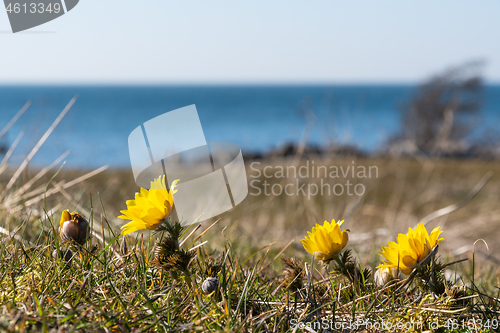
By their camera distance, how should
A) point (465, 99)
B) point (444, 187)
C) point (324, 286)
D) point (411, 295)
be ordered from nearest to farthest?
point (411, 295) < point (324, 286) < point (444, 187) < point (465, 99)

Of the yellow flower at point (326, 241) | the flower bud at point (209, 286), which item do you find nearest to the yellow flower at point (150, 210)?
the flower bud at point (209, 286)

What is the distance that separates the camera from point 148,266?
44.1 inches

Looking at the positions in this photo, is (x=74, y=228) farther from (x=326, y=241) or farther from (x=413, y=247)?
(x=413, y=247)

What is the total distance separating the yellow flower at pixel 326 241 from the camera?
100cm

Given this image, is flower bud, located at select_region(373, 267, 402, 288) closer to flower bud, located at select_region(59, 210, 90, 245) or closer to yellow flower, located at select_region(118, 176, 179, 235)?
yellow flower, located at select_region(118, 176, 179, 235)

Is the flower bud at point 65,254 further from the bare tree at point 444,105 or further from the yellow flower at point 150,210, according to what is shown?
the bare tree at point 444,105

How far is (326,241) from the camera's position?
1.00 metres

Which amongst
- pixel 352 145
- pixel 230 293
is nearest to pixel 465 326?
pixel 230 293

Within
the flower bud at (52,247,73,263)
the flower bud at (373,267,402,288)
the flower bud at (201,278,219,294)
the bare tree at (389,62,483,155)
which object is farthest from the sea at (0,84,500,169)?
the flower bud at (201,278,219,294)

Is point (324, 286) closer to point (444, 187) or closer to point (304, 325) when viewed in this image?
point (304, 325)

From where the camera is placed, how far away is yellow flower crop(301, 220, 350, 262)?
100cm

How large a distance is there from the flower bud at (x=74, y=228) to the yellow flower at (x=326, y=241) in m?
0.63

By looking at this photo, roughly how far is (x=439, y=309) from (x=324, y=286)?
0.32 m

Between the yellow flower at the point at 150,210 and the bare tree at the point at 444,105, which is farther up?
the yellow flower at the point at 150,210
